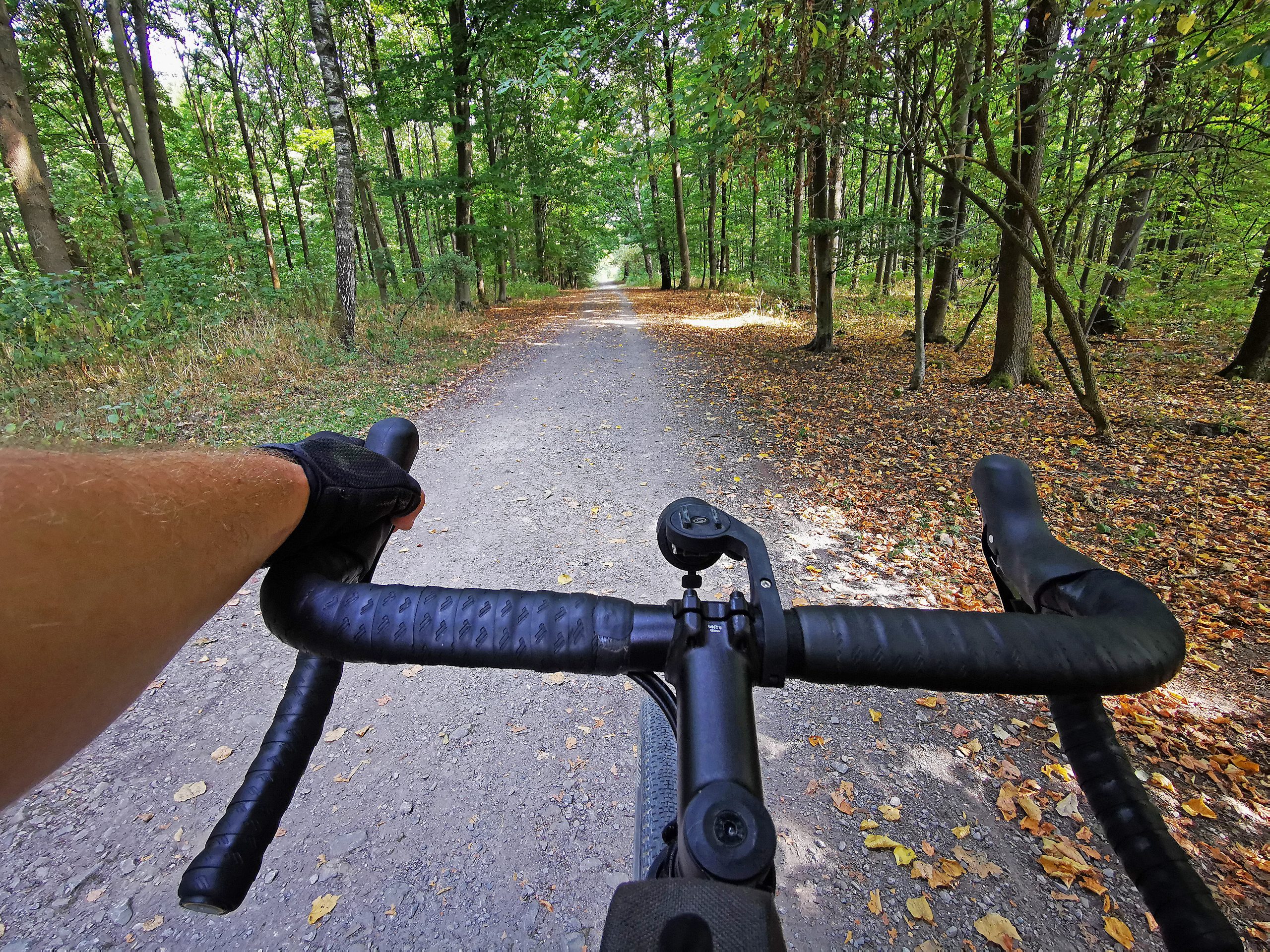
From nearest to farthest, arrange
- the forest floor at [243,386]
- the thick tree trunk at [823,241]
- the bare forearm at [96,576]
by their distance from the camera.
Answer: the bare forearm at [96,576]
the forest floor at [243,386]
the thick tree trunk at [823,241]

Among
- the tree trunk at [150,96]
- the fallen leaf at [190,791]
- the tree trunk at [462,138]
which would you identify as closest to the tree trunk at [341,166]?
the tree trunk at [462,138]

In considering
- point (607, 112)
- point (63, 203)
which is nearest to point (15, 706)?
point (607, 112)

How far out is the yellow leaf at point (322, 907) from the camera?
1914mm

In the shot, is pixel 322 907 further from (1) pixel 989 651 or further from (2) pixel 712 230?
(2) pixel 712 230

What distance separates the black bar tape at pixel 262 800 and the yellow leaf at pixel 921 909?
2159 mm

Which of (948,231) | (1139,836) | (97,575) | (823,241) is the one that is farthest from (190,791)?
(823,241)

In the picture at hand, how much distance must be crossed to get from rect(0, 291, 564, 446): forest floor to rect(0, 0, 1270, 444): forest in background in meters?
0.26

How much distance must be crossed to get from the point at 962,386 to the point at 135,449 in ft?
30.8

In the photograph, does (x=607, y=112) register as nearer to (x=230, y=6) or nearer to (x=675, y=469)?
(x=675, y=469)

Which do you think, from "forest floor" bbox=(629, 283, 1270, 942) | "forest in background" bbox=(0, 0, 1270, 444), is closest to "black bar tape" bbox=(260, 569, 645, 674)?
"forest floor" bbox=(629, 283, 1270, 942)

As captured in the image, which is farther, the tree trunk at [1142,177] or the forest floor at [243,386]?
the forest floor at [243,386]

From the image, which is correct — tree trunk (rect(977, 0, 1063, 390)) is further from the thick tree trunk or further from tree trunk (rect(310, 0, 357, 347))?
tree trunk (rect(310, 0, 357, 347))

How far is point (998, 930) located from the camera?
1.86 meters

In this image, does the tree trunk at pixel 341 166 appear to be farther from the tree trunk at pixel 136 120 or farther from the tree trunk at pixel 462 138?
the tree trunk at pixel 462 138
